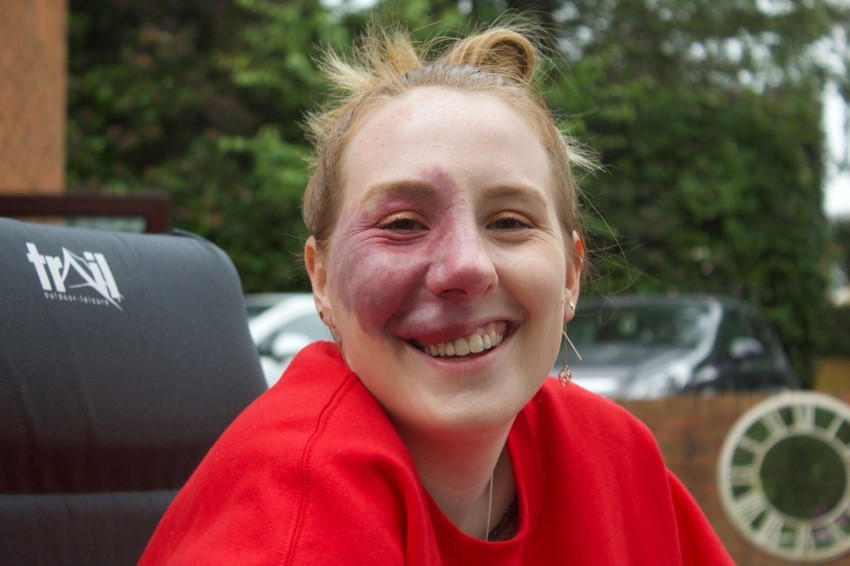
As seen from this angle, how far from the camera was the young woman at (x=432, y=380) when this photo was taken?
126 centimetres

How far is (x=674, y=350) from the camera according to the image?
24.0 ft

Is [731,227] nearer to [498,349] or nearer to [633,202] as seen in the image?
[633,202]

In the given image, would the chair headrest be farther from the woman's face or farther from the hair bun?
the hair bun

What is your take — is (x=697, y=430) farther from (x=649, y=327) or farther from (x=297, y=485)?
(x=297, y=485)

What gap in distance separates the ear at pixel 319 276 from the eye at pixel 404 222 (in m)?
0.18

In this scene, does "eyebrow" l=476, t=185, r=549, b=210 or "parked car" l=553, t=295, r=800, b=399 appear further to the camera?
"parked car" l=553, t=295, r=800, b=399

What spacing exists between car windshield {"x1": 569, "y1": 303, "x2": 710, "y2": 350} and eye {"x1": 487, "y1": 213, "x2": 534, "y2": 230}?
5.95m

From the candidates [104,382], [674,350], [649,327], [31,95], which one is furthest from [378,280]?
[649,327]

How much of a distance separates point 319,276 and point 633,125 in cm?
1000

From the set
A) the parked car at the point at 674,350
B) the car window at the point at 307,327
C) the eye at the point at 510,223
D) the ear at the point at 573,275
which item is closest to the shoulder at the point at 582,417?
the ear at the point at 573,275

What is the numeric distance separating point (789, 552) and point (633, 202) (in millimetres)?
6325

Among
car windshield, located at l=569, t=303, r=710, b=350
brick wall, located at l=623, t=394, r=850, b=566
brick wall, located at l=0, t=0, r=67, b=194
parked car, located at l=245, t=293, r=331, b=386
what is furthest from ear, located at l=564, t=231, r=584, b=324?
car windshield, located at l=569, t=303, r=710, b=350

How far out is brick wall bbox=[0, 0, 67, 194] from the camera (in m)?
4.70

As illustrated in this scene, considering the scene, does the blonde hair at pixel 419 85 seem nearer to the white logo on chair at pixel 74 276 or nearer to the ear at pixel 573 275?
the ear at pixel 573 275
